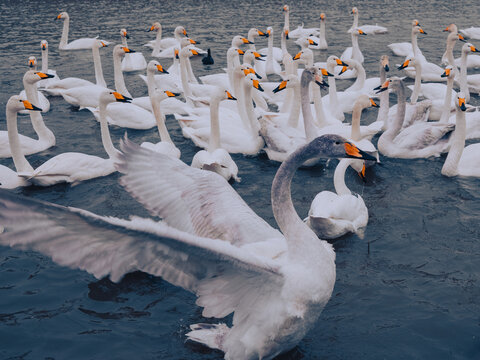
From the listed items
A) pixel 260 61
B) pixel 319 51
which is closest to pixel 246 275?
pixel 260 61

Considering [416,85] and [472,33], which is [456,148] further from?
[472,33]

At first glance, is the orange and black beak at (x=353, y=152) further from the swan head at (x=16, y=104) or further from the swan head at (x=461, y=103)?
the swan head at (x=16, y=104)

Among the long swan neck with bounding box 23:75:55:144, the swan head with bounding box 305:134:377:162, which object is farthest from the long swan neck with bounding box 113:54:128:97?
the swan head with bounding box 305:134:377:162

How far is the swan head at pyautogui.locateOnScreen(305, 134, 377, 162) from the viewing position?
466cm

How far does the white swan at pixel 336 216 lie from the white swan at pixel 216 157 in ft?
6.27

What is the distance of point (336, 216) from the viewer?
7199mm

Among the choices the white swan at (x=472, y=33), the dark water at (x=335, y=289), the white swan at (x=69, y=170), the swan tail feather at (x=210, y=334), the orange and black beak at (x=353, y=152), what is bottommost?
the dark water at (x=335, y=289)

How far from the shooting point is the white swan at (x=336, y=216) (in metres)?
7.12

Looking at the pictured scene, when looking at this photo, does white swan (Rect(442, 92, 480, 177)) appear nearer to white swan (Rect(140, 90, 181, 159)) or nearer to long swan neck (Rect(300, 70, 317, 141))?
long swan neck (Rect(300, 70, 317, 141))

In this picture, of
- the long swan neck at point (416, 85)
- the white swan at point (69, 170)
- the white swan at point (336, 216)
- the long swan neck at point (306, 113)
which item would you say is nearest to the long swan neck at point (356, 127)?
the long swan neck at point (306, 113)

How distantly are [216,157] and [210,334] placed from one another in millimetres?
3869

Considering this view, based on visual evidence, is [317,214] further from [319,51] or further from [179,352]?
[319,51]

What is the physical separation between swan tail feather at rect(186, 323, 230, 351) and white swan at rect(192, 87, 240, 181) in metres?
3.57

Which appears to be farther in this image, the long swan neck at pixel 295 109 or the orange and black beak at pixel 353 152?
the long swan neck at pixel 295 109
